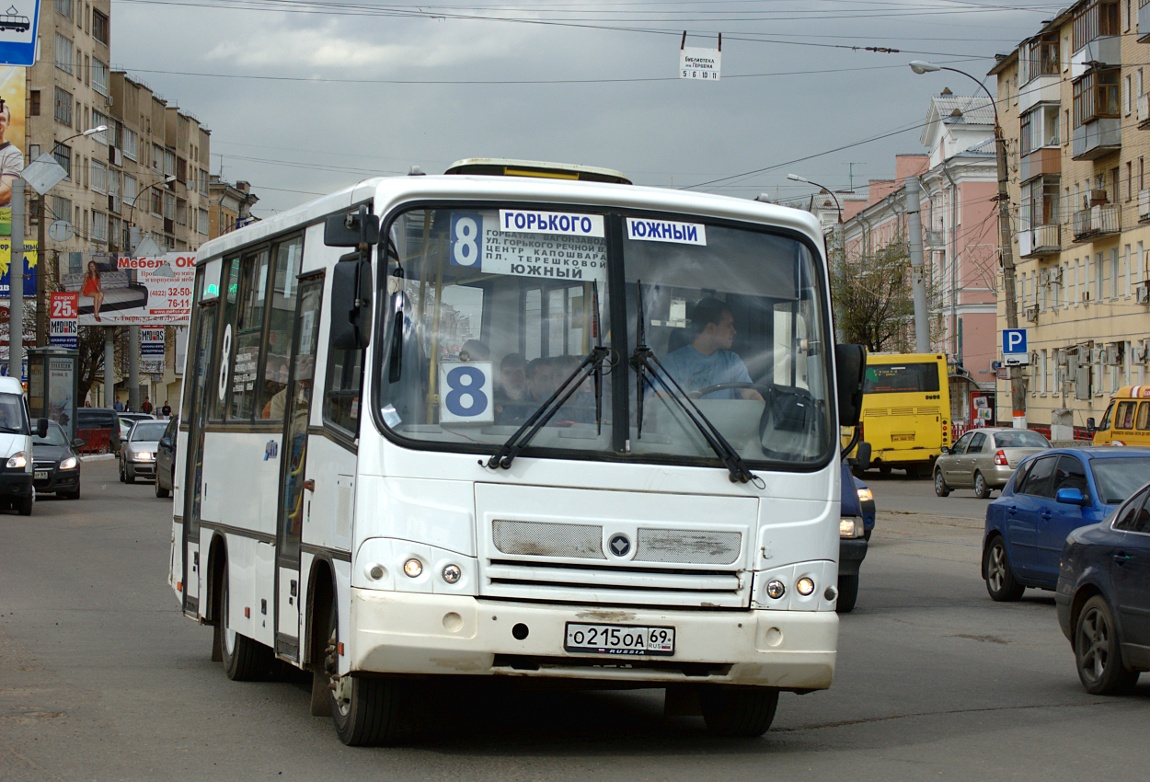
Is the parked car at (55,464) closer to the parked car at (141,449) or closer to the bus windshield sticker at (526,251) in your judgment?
the parked car at (141,449)

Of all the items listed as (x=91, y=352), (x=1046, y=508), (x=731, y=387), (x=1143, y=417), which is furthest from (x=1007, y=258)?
(x=91, y=352)

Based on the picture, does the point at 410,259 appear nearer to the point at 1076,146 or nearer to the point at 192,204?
the point at 1076,146

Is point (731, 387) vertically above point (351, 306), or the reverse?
point (351, 306)

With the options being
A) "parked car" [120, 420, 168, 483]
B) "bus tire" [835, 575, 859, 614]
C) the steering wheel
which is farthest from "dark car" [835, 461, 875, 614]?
"parked car" [120, 420, 168, 483]

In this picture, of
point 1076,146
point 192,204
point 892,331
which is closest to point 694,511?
point 1076,146

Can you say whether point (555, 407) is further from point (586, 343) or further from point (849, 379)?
point (849, 379)

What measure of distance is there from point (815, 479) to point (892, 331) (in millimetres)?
74358

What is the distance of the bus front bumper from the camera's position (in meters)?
7.53

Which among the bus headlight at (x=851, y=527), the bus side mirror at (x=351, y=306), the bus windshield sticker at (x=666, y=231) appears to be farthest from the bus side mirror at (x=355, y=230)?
the bus headlight at (x=851, y=527)

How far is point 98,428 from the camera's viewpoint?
2594 inches

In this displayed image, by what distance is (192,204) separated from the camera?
12938cm

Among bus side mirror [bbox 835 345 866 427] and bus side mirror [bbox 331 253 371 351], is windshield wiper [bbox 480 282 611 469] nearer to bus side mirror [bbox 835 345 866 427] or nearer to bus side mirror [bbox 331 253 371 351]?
bus side mirror [bbox 331 253 371 351]

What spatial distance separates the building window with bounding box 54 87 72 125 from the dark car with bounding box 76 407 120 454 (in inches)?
1369

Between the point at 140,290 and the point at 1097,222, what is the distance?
113 ft
